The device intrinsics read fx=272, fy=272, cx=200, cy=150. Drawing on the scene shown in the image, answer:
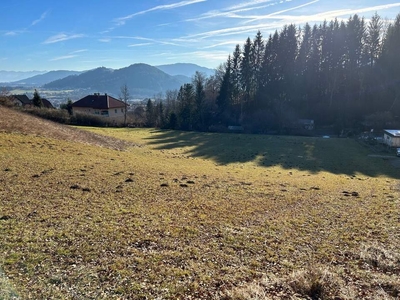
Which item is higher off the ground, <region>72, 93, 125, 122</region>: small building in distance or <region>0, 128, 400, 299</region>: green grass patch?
<region>72, 93, 125, 122</region>: small building in distance

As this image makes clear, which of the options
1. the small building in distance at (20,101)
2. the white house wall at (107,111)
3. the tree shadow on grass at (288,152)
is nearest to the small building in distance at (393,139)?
the tree shadow on grass at (288,152)

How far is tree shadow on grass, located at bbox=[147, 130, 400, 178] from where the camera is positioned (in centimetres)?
3108

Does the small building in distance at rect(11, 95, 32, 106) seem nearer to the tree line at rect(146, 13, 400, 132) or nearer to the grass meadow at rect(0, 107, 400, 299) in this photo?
the tree line at rect(146, 13, 400, 132)

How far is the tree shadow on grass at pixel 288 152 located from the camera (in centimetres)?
3108

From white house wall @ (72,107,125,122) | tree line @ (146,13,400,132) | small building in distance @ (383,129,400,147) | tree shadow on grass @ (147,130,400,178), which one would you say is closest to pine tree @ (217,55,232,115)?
tree line @ (146,13,400,132)

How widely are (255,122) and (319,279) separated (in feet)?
187

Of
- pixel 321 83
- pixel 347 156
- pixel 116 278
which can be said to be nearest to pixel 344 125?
pixel 321 83

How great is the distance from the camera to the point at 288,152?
3928cm

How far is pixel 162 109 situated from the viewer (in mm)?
72812

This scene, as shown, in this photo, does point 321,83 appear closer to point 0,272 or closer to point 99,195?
point 99,195

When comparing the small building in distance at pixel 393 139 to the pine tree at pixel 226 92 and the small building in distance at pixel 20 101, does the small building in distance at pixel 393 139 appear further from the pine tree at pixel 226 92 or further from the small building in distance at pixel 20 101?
the small building in distance at pixel 20 101

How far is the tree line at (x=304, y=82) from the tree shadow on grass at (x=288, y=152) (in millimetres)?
14409

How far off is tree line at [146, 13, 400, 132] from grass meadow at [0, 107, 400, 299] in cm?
4413


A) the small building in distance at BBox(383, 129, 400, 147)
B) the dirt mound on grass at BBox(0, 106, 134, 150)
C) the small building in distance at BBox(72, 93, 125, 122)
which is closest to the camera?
the dirt mound on grass at BBox(0, 106, 134, 150)
